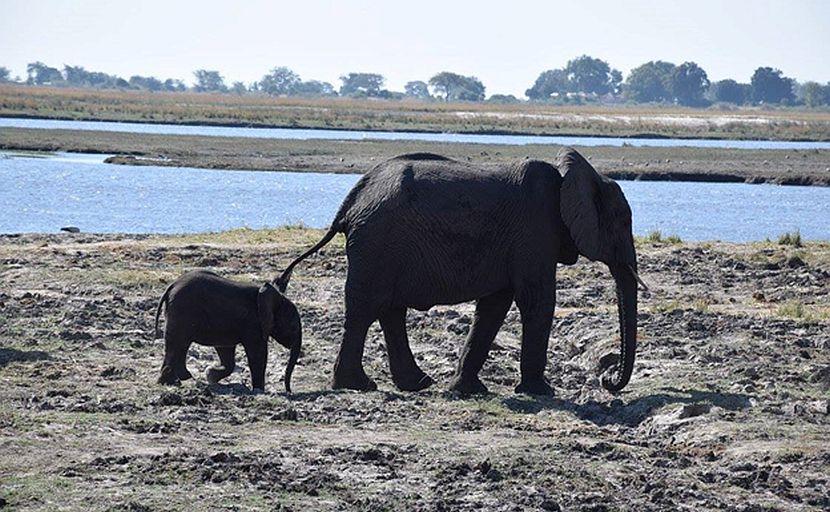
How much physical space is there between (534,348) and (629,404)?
1062 mm

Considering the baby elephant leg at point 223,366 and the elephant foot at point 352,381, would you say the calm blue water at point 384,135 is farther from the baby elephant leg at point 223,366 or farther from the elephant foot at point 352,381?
the elephant foot at point 352,381

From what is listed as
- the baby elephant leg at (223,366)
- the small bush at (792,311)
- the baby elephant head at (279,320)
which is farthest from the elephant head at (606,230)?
the small bush at (792,311)

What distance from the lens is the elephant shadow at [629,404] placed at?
42.0ft

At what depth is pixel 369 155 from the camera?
58.7 m

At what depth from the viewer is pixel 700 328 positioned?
1645 centimetres

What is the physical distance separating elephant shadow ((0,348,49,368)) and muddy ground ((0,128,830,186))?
3474cm

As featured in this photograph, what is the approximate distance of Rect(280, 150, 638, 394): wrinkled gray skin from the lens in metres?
13.9

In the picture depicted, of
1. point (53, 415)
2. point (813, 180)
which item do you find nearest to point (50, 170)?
point (813, 180)

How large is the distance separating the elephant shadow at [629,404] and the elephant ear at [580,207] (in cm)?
134

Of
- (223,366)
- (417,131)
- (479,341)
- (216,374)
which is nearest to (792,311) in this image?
(479,341)

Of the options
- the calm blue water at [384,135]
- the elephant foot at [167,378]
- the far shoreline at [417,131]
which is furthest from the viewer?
the far shoreline at [417,131]

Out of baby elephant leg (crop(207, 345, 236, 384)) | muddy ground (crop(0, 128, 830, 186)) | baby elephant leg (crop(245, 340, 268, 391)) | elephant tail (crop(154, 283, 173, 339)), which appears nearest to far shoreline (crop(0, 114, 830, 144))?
muddy ground (crop(0, 128, 830, 186))

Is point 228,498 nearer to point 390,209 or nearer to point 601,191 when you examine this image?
point 390,209

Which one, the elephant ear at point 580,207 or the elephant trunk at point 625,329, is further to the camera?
the elephant ear at point 580,207
